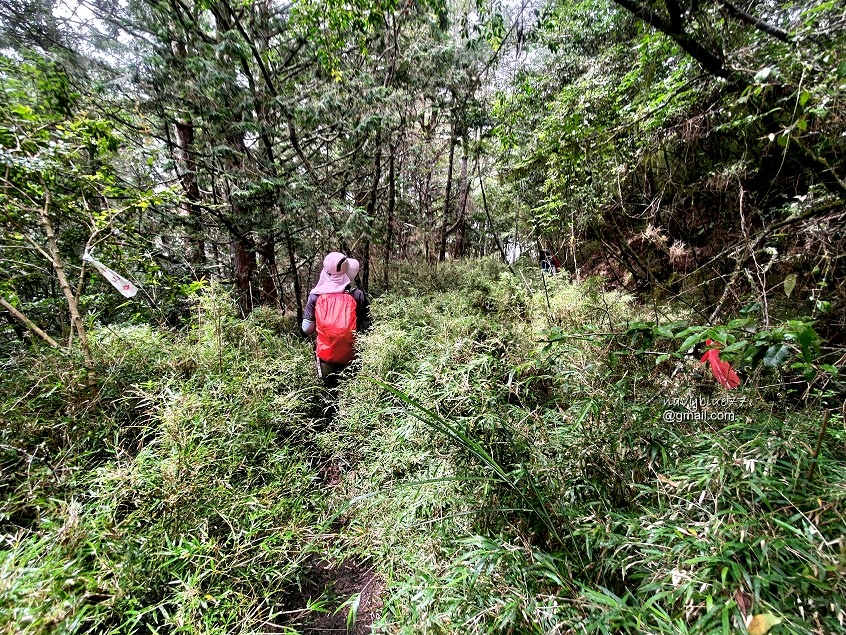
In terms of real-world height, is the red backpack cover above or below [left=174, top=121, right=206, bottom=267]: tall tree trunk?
below

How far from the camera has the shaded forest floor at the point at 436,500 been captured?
3.46 ft

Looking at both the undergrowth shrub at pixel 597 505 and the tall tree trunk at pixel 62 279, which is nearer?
the undergrowth shrub at pixel 597 505

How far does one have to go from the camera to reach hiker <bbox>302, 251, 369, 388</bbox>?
338 centimetres

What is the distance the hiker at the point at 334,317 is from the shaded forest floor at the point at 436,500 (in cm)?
67

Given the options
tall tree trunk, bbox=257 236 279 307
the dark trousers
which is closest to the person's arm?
the dark trousers

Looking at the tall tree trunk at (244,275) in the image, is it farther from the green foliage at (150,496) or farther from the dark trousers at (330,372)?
the dark trousers at (330,372)

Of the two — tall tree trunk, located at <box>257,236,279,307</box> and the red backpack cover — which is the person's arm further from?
tall tree trunk, located at <box>257,236,279,307</box>

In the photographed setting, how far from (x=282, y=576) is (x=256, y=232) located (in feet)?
13.9

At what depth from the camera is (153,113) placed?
12.7ft

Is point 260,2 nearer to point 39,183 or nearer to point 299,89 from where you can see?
point 299,89

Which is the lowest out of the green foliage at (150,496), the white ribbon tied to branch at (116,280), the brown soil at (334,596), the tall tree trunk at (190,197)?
the brown soil at (334,596)

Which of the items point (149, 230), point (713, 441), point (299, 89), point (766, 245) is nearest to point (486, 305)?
point (766, 245)

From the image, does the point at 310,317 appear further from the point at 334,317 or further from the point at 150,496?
the point at 150,496

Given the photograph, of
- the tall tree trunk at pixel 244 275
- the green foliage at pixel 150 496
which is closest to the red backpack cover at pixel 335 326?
the green foliage at pixel 150 496
